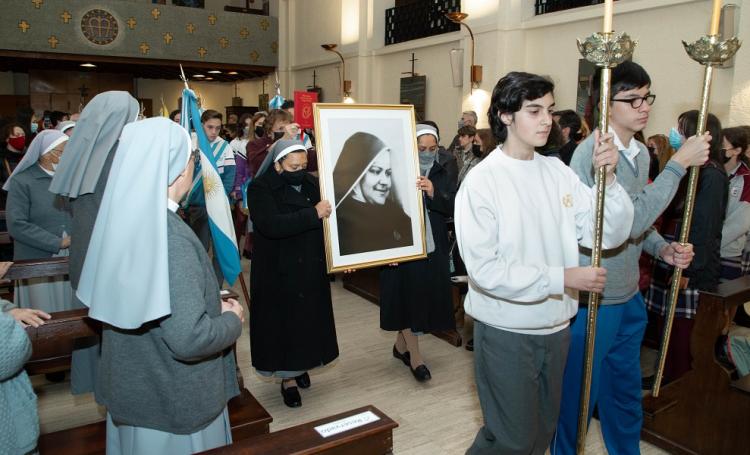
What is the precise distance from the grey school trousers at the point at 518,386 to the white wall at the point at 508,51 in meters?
5.11

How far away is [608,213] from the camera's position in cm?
214

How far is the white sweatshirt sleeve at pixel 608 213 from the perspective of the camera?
6.99ft

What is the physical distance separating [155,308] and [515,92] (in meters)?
1.46

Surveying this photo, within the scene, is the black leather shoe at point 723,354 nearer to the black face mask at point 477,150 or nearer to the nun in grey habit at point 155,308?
the nun in grey habit at point 155,308

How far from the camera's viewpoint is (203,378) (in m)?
1.87

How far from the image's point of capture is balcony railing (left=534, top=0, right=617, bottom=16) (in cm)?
842

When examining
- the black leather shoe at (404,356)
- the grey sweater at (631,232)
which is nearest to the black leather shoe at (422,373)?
the black leather shoe at (404,356)

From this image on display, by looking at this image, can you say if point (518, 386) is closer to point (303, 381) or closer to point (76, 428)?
point (76, 428)

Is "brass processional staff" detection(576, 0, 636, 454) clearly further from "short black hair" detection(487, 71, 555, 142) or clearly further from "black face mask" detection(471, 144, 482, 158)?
"black face mask" detection(471, 144, 482, 158)

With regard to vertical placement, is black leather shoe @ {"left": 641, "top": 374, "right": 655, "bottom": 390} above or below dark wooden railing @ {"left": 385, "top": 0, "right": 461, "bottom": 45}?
below

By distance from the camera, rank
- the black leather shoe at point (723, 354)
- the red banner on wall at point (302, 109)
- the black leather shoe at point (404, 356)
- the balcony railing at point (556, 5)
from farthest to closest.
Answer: the balcony railing at point (556, 5) < the red banner on wall at point (302, 109) < the black leather shoe at point (404, 356) < the black leather shoe at point (723, 354)

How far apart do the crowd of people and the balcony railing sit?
548 cm

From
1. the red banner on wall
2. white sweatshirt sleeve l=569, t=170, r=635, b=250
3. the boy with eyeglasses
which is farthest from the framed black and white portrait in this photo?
the red banner on wall

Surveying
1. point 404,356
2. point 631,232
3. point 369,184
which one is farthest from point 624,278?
point 404,356
